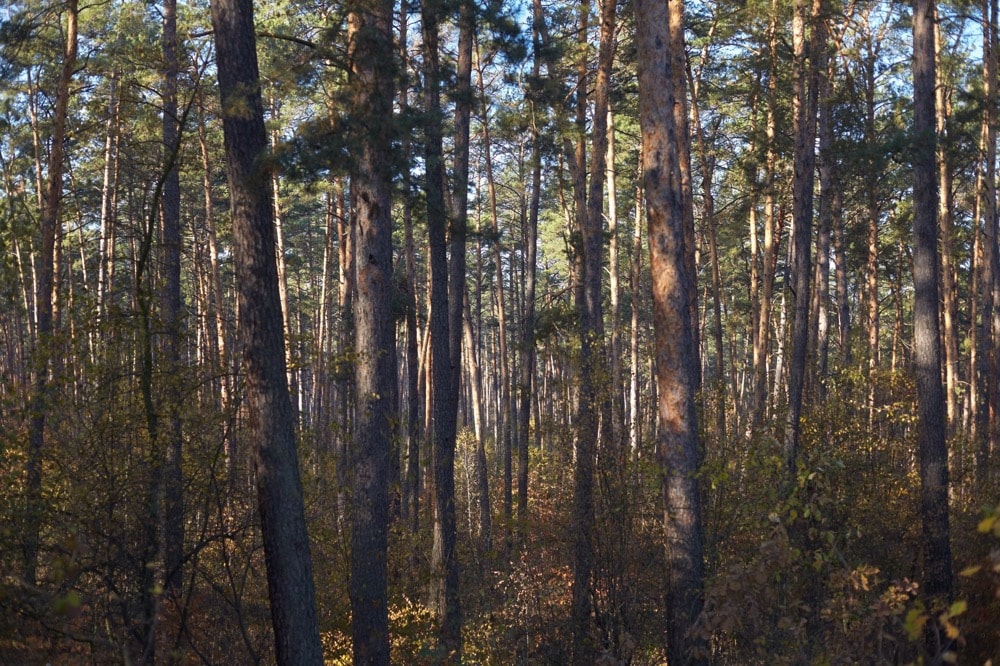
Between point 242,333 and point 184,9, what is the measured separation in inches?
580

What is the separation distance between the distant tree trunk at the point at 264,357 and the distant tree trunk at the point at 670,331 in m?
3.34

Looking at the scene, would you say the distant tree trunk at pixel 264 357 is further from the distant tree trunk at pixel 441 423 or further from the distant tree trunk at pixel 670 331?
the distant tree trunk at pixel 441 423

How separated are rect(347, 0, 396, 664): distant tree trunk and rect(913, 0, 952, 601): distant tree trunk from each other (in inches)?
286

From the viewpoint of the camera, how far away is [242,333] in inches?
298

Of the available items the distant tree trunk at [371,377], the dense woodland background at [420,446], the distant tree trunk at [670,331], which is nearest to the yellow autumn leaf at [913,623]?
the dense woodland background at [420,446]

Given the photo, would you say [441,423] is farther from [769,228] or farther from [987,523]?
[769,228]

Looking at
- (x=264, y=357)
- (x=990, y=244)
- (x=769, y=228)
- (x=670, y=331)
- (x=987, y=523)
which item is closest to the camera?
(x=987, y=523)

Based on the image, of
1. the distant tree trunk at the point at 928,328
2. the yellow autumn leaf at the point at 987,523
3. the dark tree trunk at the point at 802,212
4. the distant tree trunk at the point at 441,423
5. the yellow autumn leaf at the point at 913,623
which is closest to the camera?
→ the yellow autumn leaf at the point at 987,523

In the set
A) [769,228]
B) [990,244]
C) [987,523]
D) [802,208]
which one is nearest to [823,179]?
[769,228]

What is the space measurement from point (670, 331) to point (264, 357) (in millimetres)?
3783

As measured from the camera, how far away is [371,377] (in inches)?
374

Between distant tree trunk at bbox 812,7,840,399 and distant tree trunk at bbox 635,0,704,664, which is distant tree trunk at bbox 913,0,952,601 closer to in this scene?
distant tree trunk at bbox 812,7,840,399

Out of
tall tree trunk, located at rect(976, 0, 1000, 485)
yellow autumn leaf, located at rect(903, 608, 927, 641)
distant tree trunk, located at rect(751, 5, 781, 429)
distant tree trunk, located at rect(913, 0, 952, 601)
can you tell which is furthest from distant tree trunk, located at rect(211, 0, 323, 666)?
A: tall tree trunk, located at rect(976, 0, 1000, 485)

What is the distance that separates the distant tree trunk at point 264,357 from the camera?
7.33 m
